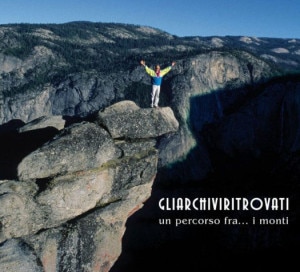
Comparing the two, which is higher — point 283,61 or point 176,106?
point 283,61

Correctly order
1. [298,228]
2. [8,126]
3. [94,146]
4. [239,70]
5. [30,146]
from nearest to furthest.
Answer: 1. [94,146]
2. [30,146]
3. [298,228]
4. [8,126]
5. [239,70]

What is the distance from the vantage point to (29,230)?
104ft

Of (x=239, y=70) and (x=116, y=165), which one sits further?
(x=239, y=70)

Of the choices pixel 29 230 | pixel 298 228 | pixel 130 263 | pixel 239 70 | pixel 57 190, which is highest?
pixel 239 70

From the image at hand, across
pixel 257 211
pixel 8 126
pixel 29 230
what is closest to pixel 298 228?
pixel 257 211

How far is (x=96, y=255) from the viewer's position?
36250 mm

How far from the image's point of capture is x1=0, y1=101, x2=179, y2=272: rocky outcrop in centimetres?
3091

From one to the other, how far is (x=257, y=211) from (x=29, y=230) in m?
24.8

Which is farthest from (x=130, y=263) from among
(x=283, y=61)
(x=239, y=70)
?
(x=283, y=61)

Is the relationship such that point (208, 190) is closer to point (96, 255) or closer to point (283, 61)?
point (96, 255)

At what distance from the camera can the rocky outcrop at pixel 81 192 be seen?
1217 inches

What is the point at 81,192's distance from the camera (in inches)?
1341

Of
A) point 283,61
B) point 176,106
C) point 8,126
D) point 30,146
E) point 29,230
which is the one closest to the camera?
point 29,230

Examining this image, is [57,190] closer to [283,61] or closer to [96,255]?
[96,255]
